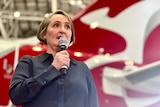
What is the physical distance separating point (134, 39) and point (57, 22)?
286 centimetres

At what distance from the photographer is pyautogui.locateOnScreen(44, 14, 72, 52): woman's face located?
65.5 inches

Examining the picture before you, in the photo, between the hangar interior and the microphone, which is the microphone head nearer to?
the microphone

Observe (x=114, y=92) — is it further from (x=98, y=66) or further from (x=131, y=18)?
(x=131, y=18)

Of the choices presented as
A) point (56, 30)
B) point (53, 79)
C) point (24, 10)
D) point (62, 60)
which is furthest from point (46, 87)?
point (24, 10)

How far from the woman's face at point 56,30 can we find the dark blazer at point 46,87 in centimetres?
10

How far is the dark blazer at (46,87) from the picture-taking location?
1.53 m

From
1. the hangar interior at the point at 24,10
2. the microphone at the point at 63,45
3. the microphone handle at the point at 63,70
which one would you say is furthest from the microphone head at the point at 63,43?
the hangar interior at the point at 24,10

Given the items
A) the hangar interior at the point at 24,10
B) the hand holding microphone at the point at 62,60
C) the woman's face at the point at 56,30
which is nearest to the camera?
the hand holding microphone at the point at 62,60

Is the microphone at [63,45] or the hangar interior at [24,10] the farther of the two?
the hangar interior at [24,10]

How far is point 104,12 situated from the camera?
4.56m

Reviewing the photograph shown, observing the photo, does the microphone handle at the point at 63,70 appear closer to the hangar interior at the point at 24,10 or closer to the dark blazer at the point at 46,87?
the dark blazer at the point at 46,87

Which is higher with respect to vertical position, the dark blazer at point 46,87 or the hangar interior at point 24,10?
the hangar interior at point 24,10

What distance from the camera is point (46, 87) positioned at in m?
1.58

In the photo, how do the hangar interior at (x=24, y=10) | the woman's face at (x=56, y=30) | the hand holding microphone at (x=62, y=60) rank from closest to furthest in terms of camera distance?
the hand holding microphone at (x=62, y=60), the woman's face at (x=56, y=30), the hangar interior at (x=24, y=10)
